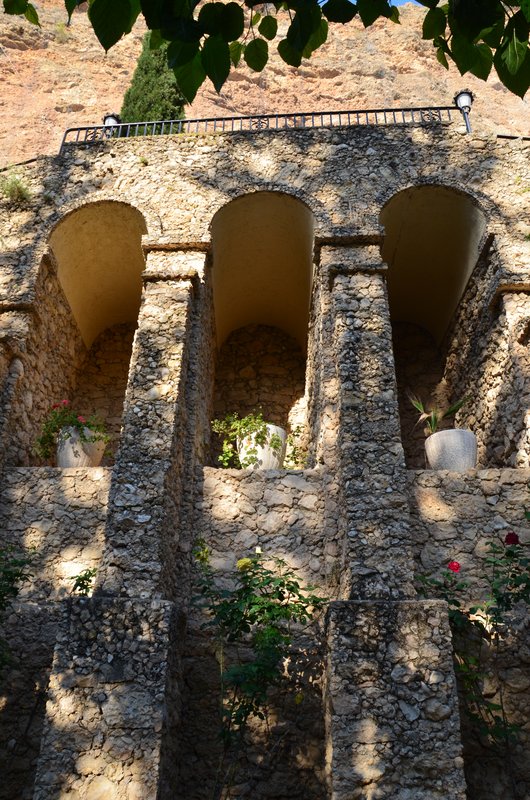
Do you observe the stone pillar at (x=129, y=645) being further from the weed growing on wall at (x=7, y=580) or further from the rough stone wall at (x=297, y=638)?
the weed growing on wall at (x=7, y=580)

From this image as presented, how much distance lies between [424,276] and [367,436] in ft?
12.2

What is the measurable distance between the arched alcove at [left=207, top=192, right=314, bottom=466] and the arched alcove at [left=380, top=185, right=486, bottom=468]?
44.7 inches

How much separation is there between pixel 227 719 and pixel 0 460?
3211mm

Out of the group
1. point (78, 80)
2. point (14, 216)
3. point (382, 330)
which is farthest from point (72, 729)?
point (78, 80)

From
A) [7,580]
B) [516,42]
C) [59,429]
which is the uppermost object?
[59,429]

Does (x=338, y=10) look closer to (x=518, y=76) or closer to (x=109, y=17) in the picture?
(x=518, y=76)

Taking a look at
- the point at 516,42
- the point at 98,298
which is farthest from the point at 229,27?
→ the point at 98,298

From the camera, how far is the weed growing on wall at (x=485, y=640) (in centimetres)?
479

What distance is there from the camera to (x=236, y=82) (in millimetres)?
19406

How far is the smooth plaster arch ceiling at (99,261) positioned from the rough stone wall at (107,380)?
21cm

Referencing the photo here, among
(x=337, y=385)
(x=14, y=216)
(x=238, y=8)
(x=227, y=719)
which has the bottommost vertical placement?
(x=227, y=719)

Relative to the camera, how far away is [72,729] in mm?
4445

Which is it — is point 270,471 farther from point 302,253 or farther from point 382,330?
point 302,253

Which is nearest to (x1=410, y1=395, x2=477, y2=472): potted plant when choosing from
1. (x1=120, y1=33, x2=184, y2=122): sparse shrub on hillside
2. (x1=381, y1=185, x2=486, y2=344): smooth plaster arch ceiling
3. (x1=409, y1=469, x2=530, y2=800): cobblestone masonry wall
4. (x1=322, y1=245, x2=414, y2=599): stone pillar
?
(x1=409, y1=469, x2=530, y2=800): cobblestone masonry wall
